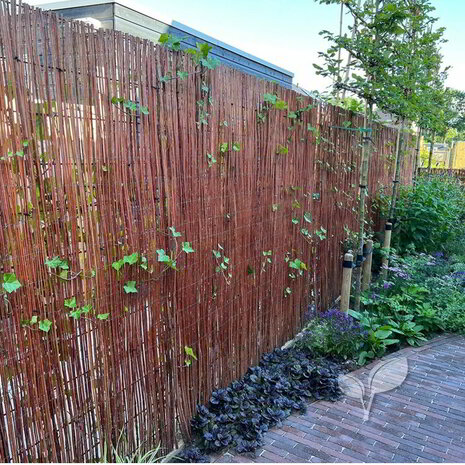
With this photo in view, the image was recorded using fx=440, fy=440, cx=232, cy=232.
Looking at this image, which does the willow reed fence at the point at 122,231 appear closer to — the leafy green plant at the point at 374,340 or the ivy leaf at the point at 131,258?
the ivy leaf at the point at 131,258

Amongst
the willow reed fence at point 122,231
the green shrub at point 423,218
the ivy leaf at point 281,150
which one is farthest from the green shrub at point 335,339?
the green shrub at point 423,218

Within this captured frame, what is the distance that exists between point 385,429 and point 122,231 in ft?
6.38

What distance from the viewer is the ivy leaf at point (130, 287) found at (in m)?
1.95

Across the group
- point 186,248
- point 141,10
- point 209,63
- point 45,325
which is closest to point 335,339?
point 186,248

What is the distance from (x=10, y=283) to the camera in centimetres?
148

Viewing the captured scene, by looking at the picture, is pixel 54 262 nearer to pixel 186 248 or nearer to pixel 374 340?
pixel 186 248

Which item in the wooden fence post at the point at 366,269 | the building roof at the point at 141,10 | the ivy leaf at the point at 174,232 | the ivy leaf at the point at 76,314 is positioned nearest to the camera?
the ivy leaf at the point at 76,314

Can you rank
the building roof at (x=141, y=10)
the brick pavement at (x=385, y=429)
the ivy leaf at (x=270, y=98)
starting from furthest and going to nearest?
the building roof at (x=141, y=10)
the ivy leaf at (x=270, y=98)
the brick pavement at (x=385, y=429)

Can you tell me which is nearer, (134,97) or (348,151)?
(134,97)

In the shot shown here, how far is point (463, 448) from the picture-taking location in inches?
95.7

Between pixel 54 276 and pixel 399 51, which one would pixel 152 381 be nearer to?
pixel 54 276

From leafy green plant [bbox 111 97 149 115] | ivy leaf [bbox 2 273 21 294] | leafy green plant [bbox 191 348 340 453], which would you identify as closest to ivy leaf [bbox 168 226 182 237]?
leafy green plant [bbox 111 97 149 115]

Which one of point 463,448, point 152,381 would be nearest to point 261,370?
point 152,381

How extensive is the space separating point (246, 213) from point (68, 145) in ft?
4.78
